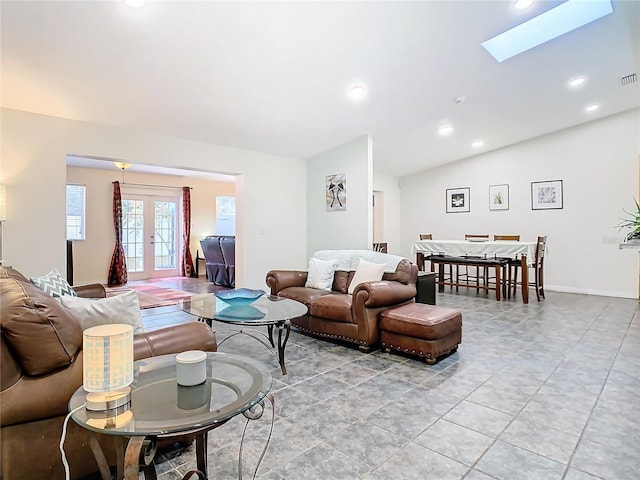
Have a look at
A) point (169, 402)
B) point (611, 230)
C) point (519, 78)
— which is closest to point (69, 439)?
point (169, 402)

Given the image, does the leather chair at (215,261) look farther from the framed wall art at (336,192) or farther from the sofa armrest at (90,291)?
the sofa armrest at (90,291)

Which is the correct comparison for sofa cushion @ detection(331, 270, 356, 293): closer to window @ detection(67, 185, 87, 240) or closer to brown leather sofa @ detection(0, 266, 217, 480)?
brown leather sofa @ detection(0, 266, 217, 480)

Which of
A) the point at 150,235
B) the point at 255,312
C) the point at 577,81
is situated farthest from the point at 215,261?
the point at 577,81

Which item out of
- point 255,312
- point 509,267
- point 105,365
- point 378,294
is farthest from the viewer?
point 509,267

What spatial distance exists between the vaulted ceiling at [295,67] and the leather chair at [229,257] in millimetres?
2126

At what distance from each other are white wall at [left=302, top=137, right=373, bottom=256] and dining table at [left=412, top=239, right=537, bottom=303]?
60.9 inches

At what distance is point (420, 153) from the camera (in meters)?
7.04

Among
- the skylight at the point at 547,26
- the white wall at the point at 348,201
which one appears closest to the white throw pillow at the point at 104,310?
the skylight at the point at 547,26

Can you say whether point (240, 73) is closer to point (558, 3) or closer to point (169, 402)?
point (558, 3)

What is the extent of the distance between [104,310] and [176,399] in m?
0.75

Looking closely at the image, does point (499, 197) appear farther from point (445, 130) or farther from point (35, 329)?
Result: point (35, 329)

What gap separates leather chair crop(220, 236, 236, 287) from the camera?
696 cm

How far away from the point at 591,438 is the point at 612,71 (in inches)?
180

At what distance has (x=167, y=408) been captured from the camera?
3.95ft
